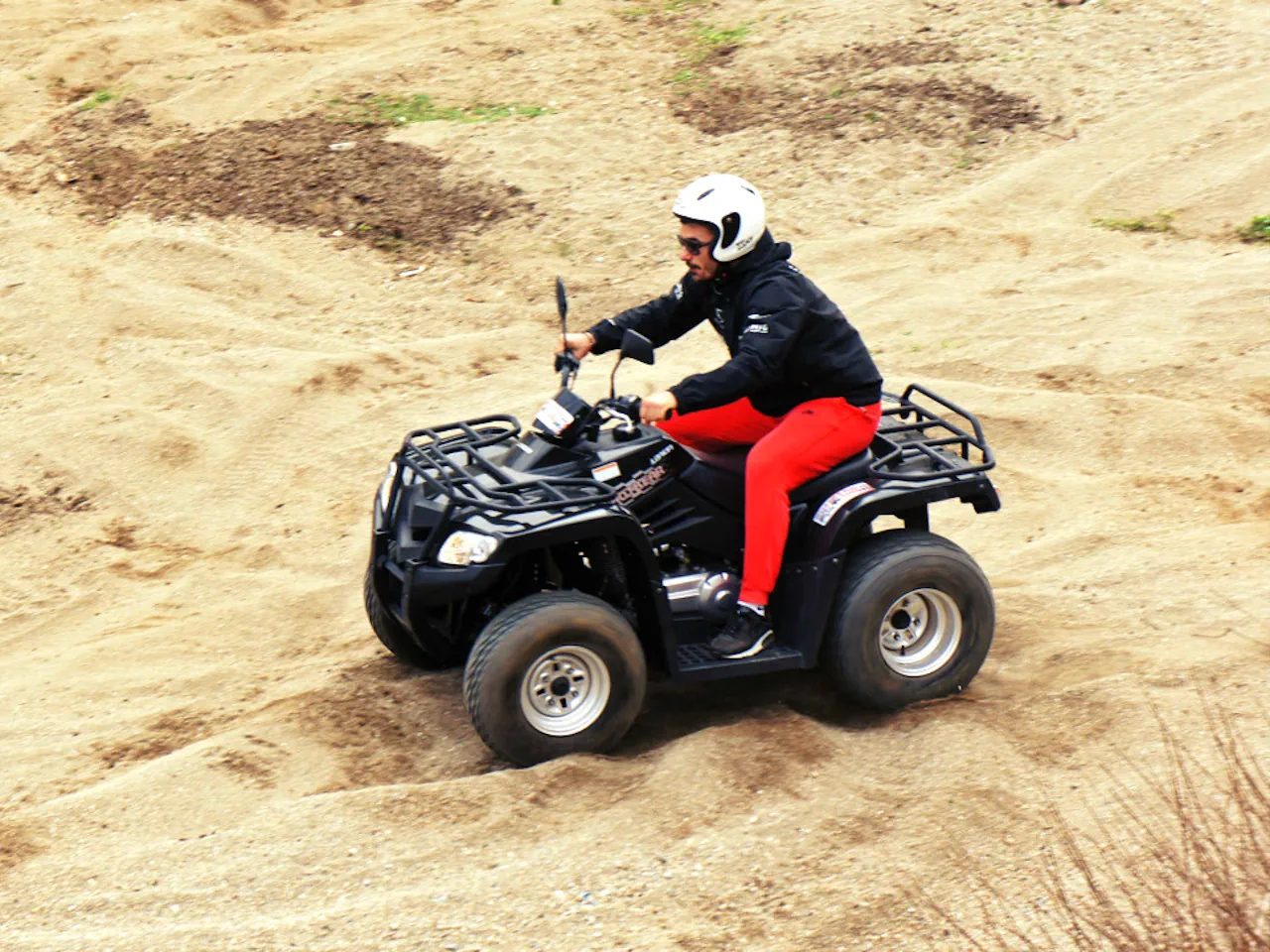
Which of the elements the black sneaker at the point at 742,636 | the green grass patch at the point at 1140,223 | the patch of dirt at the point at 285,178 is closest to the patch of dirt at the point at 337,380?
the patch of dirt at the point at 285,178

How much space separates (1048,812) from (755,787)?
1.05 m

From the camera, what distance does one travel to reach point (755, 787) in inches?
222

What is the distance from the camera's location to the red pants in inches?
238

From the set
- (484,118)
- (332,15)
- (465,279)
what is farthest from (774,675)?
(332,15)

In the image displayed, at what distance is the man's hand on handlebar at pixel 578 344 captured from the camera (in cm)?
647

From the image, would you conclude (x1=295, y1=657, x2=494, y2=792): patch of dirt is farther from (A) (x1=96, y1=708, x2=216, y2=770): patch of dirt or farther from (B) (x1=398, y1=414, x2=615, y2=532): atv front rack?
(B) (x1=398, y1=414, x2=615, y2=532): atv front rack

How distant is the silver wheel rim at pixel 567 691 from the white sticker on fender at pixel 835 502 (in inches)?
42.6

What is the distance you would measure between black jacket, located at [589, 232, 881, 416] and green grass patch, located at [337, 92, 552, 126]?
7415mm

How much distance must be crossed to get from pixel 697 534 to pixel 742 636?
46 centimetres

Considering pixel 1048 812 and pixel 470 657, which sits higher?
pixel 470 657

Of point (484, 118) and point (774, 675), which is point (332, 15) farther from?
point (774, 675)

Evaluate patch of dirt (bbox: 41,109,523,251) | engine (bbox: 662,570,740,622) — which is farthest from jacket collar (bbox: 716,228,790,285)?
patch of dirt (bbox: 41,109,523,251)

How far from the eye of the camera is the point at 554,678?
5.85m

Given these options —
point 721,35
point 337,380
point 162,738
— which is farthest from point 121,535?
point 721,35
